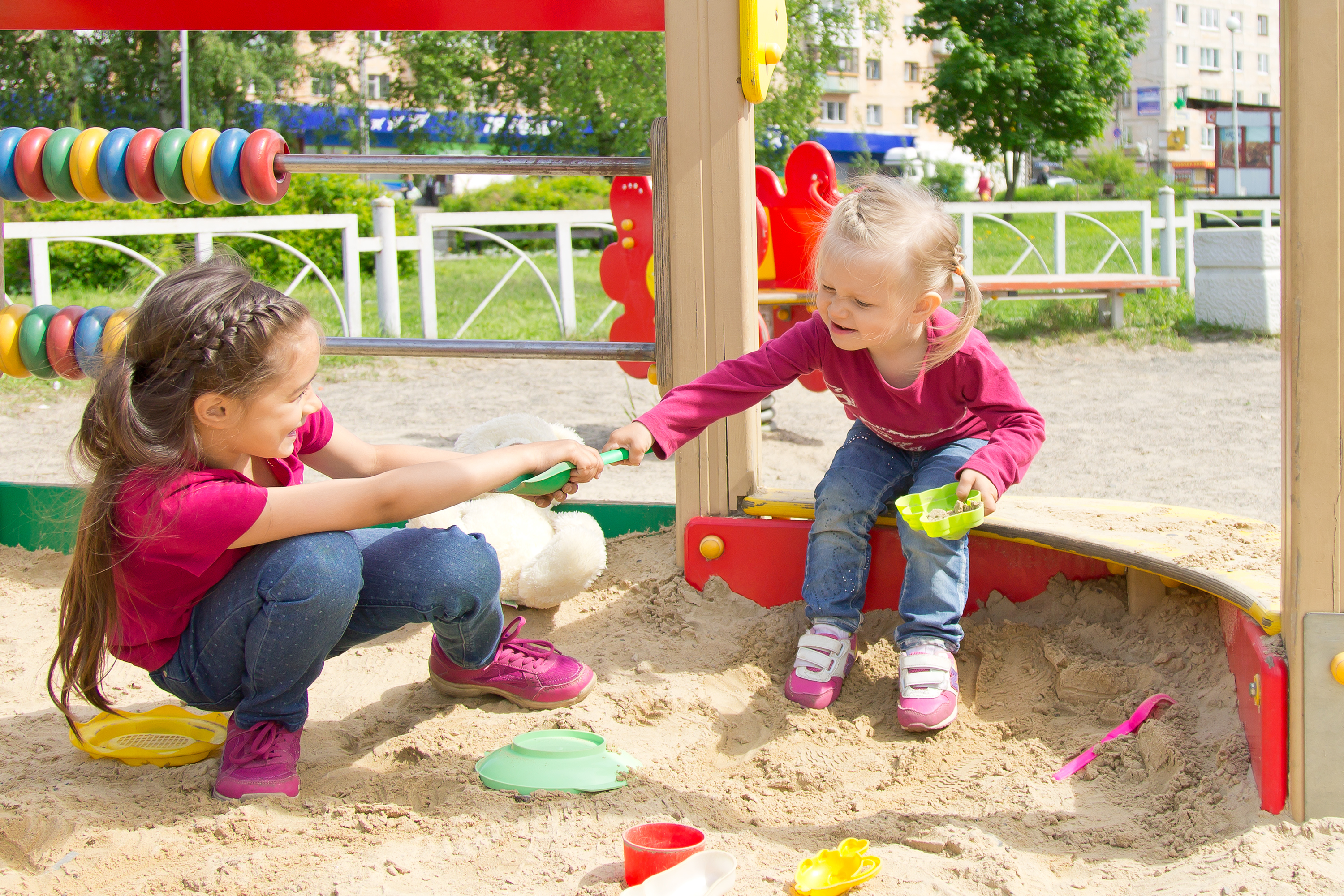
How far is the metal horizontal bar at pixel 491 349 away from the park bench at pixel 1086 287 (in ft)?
15.4

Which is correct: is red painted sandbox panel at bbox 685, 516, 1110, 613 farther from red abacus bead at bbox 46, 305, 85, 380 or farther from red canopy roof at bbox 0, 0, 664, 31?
red abacus bead at bbox 46, 305, 85, 380

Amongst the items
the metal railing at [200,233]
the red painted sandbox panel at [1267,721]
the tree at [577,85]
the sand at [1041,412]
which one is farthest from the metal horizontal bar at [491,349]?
the tree at [577,85]

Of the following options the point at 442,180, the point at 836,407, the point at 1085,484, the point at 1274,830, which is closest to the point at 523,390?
the point at 836,407

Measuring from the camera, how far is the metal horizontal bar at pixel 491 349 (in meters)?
2.28

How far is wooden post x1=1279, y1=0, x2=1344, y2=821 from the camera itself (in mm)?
1241

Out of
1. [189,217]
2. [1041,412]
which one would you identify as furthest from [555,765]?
[189,217]

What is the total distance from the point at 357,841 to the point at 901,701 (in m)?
0.83

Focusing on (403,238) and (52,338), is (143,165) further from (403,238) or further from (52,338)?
(403,238)

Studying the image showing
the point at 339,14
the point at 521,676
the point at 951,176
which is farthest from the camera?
the point at 951,176

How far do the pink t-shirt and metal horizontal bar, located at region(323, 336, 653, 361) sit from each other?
0.80 metres

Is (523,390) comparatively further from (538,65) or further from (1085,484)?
(538,65)

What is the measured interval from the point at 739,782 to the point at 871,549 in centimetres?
60

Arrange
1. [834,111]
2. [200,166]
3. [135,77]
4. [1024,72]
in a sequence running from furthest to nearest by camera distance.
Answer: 1. [834,111]
2. [1024,72]
3. [135,77]
4. [200,166]

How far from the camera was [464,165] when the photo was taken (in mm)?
2340
